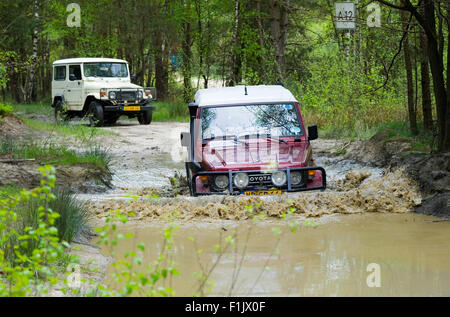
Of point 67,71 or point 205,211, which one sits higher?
point 67,71

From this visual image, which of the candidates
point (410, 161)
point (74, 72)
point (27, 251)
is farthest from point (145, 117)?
point (27, 251)

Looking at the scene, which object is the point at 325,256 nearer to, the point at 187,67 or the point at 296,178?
the point at 296,178

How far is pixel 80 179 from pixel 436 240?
19.9 feet

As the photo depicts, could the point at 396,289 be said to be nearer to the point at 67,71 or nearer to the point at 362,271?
the point at 362,271

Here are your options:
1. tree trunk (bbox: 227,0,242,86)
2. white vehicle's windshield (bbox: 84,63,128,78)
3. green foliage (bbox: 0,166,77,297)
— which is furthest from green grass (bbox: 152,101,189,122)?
green foliage (bbox: 0,166,77,297)

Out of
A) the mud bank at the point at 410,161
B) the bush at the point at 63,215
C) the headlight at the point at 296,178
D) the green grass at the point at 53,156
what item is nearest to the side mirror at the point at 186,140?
the headlight at the point at 296,178

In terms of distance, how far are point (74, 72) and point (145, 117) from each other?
2.76m

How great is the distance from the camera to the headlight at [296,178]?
9031 millimetres

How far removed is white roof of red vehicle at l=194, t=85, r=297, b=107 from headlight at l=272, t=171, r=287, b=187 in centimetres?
133

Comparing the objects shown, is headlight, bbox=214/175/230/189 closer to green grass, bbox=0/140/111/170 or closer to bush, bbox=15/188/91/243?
bush, bbox=15/188/91/243

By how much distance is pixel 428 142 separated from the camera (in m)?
13.5

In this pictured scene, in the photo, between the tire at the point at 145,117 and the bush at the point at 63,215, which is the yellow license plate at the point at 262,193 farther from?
the tire at the point at 145,117

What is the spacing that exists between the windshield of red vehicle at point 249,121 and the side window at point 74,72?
14.3 meters
